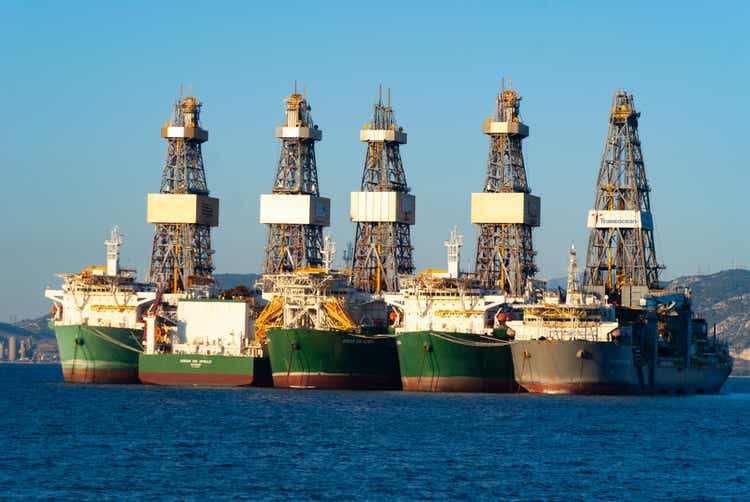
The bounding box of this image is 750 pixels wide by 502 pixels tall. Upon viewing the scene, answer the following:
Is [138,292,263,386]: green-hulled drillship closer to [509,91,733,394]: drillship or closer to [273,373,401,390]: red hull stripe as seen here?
[273,373,401,390]: red hull stripe

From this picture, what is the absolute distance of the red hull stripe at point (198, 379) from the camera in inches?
4919

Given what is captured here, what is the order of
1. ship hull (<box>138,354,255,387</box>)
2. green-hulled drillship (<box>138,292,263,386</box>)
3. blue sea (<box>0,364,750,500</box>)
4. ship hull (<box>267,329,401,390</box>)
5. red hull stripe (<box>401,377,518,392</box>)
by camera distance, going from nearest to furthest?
blue sea (<box>0,364,750,500</box>) → ship hull (<box>267,329,401,390</box>) → red hull stripe (<box>401,377,518,392</box>) → ship hull (<box>138,354,255,387</box>) → green-hulled drillship (<box>138,292,263,386</box>)

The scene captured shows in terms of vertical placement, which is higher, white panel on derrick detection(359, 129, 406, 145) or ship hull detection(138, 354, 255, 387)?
white panel on derrick detection(359, 129, 406, 145)

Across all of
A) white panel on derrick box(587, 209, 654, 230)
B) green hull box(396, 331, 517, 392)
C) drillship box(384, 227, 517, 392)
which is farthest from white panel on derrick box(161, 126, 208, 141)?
white panel on derrick box(587, 209, 654, 230)

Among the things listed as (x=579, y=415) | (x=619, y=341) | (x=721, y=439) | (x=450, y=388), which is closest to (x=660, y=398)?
(x=619, y=341)

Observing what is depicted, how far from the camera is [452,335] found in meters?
118

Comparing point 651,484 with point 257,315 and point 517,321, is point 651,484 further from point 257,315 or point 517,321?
point 257,315

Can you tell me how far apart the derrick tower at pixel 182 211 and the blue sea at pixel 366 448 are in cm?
2778

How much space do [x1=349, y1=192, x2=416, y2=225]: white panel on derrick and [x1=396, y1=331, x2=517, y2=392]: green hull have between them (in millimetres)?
24560

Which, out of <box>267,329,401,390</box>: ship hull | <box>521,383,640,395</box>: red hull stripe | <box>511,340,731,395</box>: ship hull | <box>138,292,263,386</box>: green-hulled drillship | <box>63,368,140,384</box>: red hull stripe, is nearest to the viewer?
<box>511,340,731,395</box>: ship hull

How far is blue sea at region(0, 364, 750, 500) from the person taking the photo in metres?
64.9

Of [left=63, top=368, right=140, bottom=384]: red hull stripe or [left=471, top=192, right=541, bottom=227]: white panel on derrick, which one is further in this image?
[left=471, top=192, right=541, bottom=227]: white panel on derrick

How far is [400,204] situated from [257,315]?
67.7 ft

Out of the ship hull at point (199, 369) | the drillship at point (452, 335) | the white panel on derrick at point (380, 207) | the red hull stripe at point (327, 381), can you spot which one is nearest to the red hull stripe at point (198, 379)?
the ship hull at point (199, 369)
